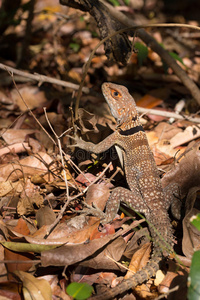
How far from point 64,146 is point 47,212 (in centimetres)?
139

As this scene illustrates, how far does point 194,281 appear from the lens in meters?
2.27

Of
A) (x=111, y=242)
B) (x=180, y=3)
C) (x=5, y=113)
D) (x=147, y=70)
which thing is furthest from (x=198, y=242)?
(x=180, y=3)

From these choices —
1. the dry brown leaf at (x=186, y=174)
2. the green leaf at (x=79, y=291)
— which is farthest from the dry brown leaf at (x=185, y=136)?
the green leaf at (x=79, y=291)

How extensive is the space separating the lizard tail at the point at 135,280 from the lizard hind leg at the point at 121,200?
29.8 inches

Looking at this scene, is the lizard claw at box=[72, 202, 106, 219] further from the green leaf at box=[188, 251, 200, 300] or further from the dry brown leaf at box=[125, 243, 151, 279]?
the green leaf at box=[188, 251, 200, 300]

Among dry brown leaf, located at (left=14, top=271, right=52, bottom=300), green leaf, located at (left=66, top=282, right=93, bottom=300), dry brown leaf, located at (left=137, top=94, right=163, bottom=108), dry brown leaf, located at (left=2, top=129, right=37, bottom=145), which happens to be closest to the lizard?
green leaf, located at (left=66, top=282, right=93, bottom=300)

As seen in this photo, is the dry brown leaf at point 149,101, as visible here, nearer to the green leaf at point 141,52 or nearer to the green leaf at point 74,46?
the green leaf at point 141,52

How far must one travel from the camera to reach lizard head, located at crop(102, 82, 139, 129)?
4.27m

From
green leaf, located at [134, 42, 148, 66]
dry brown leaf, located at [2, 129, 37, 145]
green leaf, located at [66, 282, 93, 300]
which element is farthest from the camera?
dry brown leaf, located at [2, 129, 37, 145]

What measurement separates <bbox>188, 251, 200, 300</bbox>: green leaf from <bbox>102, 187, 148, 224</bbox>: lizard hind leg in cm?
133

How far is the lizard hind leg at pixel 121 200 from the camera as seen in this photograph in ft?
11.8

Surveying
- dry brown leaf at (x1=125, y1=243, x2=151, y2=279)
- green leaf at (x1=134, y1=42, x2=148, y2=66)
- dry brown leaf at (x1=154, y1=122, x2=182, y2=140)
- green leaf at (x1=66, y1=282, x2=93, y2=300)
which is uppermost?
green leaf at (x1=134, y1=42, x2=148, y2=66)

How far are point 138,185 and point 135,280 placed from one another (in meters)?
1.35

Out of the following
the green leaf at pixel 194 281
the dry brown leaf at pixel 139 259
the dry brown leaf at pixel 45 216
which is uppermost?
the green leaf at pixel 194 281
